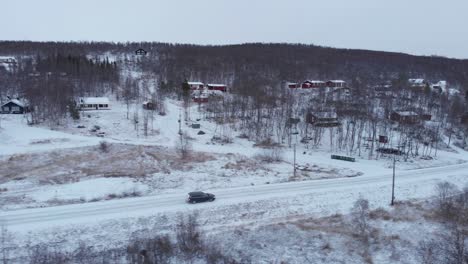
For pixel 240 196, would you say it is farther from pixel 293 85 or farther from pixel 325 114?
pixel 293 85

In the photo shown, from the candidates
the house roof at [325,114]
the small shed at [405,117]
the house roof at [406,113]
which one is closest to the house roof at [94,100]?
the house roof at [325,114]

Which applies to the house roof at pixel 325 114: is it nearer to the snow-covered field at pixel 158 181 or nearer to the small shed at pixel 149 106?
the snow-covered field at pixel 158 181

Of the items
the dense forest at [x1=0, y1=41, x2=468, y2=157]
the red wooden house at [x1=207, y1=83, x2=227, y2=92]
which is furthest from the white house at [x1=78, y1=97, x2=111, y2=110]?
the red wooden house at [x1=207, y1=83, x2=227, y2=92]

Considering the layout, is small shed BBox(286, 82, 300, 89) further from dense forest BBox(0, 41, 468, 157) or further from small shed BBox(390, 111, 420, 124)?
small shed BBox(390, 111, 420, 124)

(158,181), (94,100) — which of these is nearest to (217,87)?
(94,100)

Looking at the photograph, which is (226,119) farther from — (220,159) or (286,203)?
(286,203)

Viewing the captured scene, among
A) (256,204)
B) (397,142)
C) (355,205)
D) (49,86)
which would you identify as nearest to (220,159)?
(256,204)
